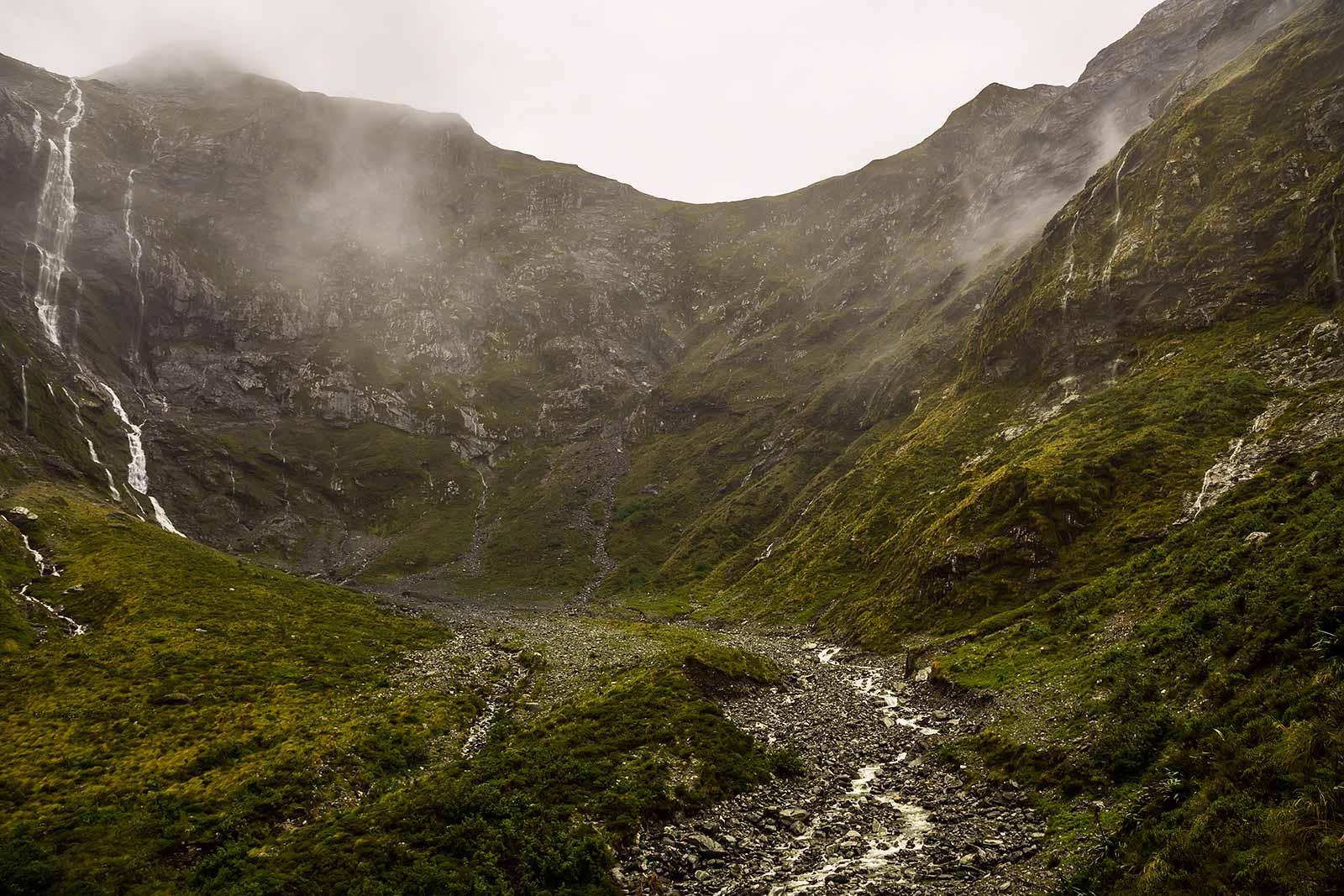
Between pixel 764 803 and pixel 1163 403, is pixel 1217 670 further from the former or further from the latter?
pixel 1163 403

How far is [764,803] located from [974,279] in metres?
170

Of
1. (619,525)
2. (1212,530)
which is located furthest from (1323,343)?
(619,525)

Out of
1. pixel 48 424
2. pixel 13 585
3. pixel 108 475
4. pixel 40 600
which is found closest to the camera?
pixel 40 600

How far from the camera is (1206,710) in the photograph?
75.0 ft

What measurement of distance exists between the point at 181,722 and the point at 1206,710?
5399cm

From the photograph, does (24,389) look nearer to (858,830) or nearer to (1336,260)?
(858,830)

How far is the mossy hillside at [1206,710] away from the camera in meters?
15.4

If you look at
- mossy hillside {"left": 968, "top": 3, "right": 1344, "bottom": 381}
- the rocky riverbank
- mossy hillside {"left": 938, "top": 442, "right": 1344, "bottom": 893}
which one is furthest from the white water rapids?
mossy hillside {"left": 968, "top": 3, "right": 1344, "bottom": 381}

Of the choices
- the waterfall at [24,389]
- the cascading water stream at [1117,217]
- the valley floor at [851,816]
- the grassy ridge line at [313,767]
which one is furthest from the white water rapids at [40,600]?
the cascading water stream at [1117,217]

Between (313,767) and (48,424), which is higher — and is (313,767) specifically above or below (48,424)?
below

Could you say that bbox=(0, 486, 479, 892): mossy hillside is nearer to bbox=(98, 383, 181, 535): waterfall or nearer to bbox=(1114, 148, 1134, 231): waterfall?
bbox=(98, 383, 181, 535): waterfall

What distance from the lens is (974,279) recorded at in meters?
168

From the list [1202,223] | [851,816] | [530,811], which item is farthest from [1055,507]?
[1202,223]

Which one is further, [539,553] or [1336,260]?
[539,553]
